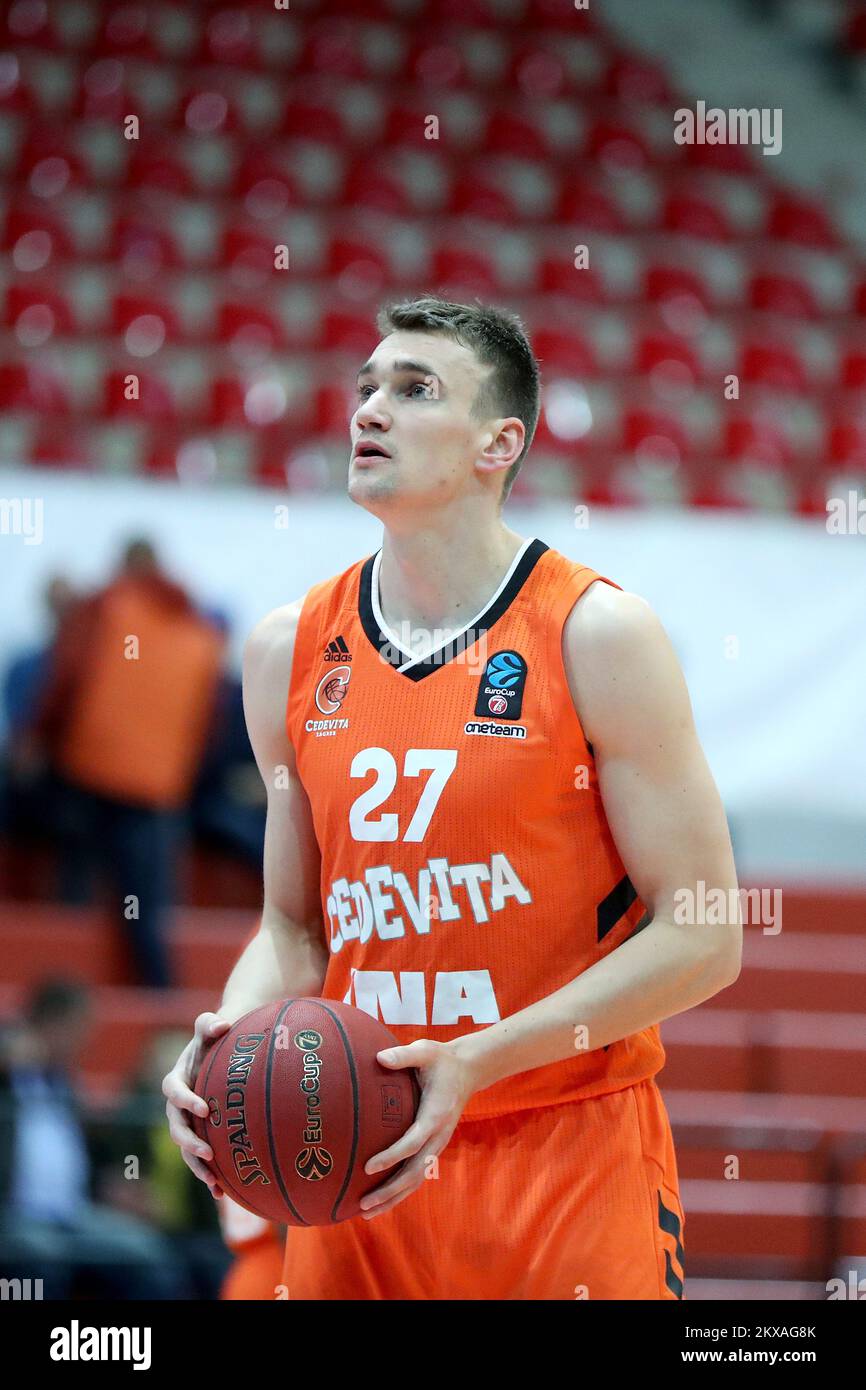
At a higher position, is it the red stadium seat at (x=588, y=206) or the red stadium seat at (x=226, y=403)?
the red stadium seat at (x=588, y=206)

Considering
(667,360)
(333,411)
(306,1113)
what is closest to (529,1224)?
(306,1113)

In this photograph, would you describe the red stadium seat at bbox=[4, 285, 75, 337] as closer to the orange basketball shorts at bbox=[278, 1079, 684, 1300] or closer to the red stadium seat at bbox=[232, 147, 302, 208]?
the red stadium seat at bbox=[232, 147, 302, 208]

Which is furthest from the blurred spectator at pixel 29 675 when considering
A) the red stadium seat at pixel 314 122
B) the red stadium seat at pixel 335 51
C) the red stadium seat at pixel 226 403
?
the red stadium seat at pixel 335 51

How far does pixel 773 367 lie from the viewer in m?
9.20

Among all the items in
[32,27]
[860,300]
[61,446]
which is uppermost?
[32,27]

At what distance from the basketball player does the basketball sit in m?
0.06

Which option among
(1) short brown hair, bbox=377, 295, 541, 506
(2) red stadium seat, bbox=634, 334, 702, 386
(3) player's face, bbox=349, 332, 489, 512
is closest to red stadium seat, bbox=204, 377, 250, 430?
(2) red stadium seat, bbox=634, 334, 702, 386

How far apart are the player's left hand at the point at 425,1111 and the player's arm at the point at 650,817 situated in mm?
153

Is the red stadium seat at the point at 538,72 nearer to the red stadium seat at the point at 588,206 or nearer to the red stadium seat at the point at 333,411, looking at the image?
the red stadium seat at the point at 588,206

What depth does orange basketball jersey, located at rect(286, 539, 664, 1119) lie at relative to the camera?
254 centimetres

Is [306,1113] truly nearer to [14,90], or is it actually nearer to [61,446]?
[61,446]

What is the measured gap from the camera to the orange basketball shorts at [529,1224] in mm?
2469

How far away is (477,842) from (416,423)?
699mm
